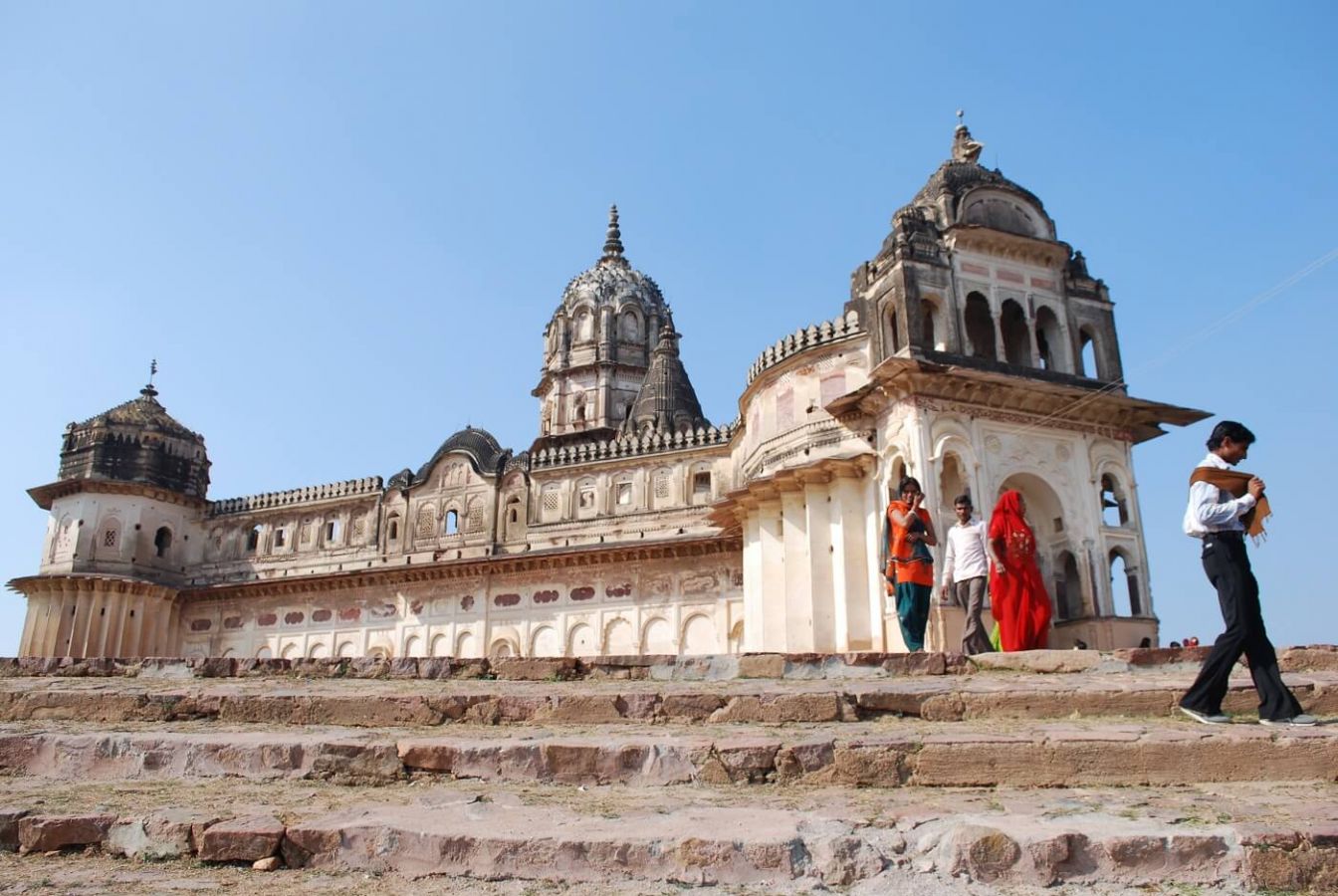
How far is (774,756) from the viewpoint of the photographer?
5.43 meters

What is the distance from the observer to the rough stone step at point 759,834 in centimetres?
402

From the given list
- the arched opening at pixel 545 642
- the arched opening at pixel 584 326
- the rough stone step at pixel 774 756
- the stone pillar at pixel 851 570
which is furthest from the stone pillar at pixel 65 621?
the rough stone step at pixel 774 756

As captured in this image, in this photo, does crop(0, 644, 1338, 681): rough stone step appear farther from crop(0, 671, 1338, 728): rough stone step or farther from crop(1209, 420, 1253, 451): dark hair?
crop(1209, 420, 1253, 451): dark hair

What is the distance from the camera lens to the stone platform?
4.08 metres

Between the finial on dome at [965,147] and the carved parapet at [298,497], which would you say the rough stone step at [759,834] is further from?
the carved parapet at [298,497]

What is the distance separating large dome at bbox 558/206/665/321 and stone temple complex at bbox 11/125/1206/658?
0.36ft

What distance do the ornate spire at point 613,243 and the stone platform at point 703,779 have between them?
38.0 meters

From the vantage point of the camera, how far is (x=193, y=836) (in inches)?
184

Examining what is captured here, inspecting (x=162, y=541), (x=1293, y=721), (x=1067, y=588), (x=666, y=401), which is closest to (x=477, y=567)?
(x=666, y=401)

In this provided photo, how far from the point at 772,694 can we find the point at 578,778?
155 cm

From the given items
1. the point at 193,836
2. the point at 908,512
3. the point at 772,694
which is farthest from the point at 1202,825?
the point at 908,512

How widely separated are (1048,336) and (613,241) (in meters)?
29.1

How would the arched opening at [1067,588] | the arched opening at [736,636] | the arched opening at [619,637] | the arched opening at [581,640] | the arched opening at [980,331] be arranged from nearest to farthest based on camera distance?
1. the arched opening at [1067,588]
2. the arched opening at [980,331]
3. the arched opening at [736,636]
4. the arched opening at [619,637]
5. the arched opening at [581,640]

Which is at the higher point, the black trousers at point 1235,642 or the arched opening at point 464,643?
the arched opening at point 464,643
